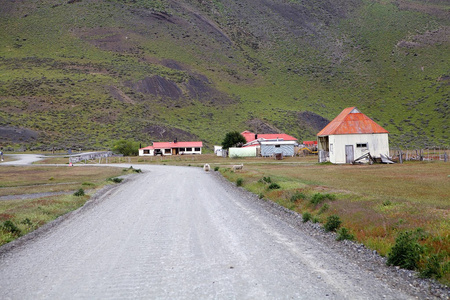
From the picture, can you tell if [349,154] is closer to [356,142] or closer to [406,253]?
[356,142]

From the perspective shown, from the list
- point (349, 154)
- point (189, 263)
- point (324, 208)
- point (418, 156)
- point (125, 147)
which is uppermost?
point (125, 147)

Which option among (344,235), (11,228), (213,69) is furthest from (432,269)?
(213,69)

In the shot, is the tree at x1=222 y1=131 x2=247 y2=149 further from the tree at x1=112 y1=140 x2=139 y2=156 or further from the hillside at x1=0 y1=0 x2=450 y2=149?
the tree at x1=112 y1=140 x2=139 y2=156

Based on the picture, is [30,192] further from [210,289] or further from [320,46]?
[320,46]

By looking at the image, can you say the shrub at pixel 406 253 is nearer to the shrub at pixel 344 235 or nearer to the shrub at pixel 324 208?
the shrub at pixel 344 235

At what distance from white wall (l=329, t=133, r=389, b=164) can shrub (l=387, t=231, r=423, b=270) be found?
34072mm

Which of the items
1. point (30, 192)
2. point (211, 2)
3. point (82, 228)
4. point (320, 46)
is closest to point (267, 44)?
point (320, 46)

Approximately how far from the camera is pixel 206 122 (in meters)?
92.9

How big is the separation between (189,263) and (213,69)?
112 metres

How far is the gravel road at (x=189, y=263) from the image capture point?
17.9ft

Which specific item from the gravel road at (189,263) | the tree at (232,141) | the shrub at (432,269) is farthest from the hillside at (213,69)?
the shrub at (432,269)

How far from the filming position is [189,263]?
6.74 meters

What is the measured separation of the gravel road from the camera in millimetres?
5467

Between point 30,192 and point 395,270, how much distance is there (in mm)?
21358
